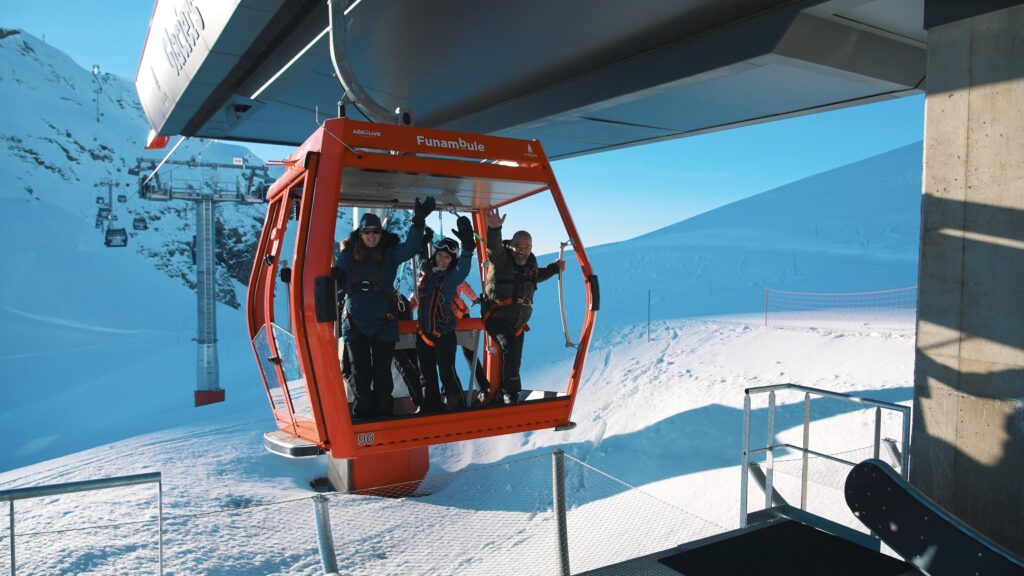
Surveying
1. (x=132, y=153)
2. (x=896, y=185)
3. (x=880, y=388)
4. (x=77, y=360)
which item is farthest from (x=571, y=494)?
(x=132, y=153)

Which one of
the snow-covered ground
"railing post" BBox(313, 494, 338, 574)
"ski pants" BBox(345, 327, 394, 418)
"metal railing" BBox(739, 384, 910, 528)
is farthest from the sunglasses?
"metal railing" BBox(739, 384, 910, 528)

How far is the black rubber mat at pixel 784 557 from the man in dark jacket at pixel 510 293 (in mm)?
1983

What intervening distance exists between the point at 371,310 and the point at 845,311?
44.3ft

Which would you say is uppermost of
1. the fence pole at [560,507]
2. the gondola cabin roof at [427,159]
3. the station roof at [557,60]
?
the station roof at [557,60]

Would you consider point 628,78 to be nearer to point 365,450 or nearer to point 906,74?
point 906,74

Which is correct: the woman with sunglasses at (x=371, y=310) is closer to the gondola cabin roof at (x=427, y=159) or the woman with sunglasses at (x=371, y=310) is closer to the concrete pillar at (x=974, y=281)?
the gondola cabin roof at (x=427, y=159)

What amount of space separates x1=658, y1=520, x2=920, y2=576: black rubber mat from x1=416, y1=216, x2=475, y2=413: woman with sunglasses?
2.18 metres

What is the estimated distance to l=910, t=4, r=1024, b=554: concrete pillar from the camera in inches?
123

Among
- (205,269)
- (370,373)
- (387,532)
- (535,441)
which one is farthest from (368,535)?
(205,269)

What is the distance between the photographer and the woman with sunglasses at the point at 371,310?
433 centimetres

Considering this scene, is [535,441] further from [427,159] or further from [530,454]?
[427,159]

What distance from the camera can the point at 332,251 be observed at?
3.76 meters

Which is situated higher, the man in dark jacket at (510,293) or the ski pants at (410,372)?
the man in dark jacket at (510,293)

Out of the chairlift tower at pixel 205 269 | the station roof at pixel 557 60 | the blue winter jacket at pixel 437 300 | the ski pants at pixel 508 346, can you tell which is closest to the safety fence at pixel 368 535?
the ski pants at pixel 508 346
